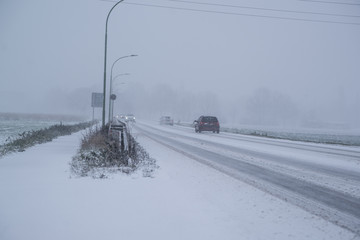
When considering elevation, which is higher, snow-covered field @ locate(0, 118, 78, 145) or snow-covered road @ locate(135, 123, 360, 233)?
snow-covered road @ locate(135, 123, 360, 233)

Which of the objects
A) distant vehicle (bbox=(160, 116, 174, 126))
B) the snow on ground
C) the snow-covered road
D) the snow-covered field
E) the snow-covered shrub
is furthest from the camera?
distant vehicle (bbox=(160, 116, 174, 126))

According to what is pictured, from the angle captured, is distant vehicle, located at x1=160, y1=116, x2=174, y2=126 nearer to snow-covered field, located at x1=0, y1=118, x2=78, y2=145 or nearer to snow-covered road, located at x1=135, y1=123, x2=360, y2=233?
snow-covered field, located at x1=0, y1=118, x2=78, y2=145

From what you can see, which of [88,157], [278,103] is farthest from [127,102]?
[88,157]

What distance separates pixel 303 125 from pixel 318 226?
351ft

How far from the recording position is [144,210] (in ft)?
18.4

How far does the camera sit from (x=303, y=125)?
10419 cm

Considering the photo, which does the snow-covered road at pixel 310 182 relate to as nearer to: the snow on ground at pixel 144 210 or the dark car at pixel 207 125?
the snow on ground at pixel 144 210

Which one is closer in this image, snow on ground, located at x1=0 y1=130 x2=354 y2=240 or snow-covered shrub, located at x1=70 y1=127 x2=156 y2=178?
snow on ground, located at x1=0 y1=130 x2=354 y2=240

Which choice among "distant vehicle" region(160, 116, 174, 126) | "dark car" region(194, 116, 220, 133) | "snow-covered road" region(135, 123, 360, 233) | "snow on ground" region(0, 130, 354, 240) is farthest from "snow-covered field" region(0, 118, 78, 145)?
"distant vehicle" region(160, 116, 174, 126)

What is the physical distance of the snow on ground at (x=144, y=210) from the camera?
4570mm

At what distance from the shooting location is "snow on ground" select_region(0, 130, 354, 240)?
4570 mm

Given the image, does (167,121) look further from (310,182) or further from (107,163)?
(310,182)

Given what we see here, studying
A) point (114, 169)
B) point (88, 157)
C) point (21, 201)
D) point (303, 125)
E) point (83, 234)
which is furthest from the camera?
point (303, 125)

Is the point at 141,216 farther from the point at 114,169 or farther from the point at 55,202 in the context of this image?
the point at 114,169
